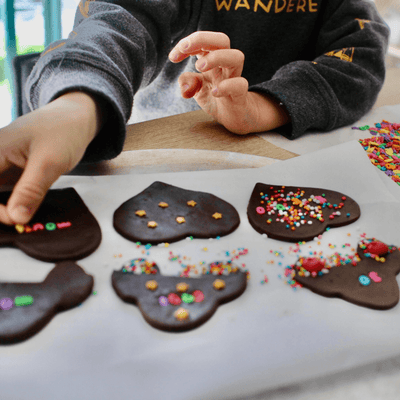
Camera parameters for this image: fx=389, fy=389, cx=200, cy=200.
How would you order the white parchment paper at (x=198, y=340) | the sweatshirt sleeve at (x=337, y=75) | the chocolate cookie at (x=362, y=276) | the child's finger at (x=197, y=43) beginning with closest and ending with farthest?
1. the white parchment paper at (x=198, y=340)
2. the chocolate cookie at (x=362, y=276)
3. the child's finger at (x=197, y=43)
4. the sweatshirt sleeve at (x=337, y=75)

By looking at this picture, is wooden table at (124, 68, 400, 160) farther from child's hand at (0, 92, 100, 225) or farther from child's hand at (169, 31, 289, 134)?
child's hand at (0, 92, 100, 225)

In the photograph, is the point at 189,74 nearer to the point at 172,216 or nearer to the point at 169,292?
the point at 172,216

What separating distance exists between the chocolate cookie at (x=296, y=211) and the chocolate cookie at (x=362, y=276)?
0.05m

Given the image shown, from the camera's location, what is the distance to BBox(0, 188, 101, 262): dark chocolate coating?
1.51ft

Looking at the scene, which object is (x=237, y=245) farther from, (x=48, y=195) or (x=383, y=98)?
(x=383, y=98)

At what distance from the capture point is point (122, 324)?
398 millimetres

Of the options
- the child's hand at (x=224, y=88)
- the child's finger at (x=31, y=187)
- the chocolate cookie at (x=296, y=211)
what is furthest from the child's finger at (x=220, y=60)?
the child's finger at (x=31, y=187)

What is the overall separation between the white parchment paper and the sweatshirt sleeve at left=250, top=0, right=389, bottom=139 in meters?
0.35

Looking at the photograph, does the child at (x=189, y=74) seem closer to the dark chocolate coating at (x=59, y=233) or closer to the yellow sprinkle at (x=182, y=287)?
the dark chocolate coating at (x=59, y=233)

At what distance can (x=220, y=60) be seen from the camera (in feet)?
2.27

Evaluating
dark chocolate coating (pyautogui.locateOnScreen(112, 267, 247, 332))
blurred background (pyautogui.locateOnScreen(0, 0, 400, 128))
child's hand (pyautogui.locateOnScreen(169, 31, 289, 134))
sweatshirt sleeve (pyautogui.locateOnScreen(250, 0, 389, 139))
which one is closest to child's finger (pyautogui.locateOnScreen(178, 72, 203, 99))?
child's hand (pyautogui.locateOnScreen(169, 31, 289, 134))

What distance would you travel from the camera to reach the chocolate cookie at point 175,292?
0.40 m

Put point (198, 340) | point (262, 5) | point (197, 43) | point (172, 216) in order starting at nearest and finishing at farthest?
point (198, 340)
point (172, 216)
point (197, 43)
point (262, 5)

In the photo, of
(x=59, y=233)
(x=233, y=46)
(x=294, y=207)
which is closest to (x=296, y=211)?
(x=294, y=207)
